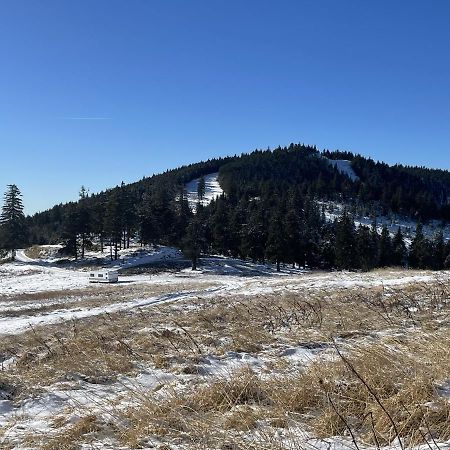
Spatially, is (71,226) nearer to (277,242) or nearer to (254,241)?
(254,241)

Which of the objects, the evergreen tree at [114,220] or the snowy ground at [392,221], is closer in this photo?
the evergreen tree at [114,220]

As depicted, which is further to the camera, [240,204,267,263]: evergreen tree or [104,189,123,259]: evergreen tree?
[240,204,267,263]: evergreen tree

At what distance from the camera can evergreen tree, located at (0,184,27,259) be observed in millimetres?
70500

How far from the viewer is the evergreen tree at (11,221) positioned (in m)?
70.5

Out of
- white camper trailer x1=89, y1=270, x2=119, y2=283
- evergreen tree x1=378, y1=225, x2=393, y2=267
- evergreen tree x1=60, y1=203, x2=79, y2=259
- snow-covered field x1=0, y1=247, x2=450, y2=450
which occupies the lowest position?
white camper trailer x1=89, y1=270, x2=119, y2=283

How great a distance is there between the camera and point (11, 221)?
7100 centimetres

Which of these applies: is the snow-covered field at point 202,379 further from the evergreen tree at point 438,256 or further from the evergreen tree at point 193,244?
the evergreen tree at point 438,256

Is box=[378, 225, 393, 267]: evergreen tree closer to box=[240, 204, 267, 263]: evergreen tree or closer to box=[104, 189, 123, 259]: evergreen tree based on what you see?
box=[240, 204, 267, 263]: evergreen tree

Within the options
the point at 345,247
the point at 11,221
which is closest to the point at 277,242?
the point at 345,247

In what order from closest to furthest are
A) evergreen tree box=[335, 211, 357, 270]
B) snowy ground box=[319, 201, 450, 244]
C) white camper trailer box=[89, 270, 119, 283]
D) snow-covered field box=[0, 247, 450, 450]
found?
snow-covered field box=[0, 247, 450, 450], white camper trailer box=[89, 270, 119, 283], evergreen tree box=[335, 211, 357, 270], snowy ground box=[319, 201, 450, 244]

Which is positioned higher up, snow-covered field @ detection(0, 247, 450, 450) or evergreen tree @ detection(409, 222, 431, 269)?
snow-covered field @ detection(0, 247, 450, 450)

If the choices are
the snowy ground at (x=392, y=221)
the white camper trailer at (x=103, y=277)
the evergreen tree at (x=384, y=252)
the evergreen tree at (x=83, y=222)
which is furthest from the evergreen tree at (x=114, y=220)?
the snowy ground at (x=392, y=221)

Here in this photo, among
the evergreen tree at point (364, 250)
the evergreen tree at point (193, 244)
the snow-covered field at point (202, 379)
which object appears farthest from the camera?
the evergreen tree at point (364, 250)

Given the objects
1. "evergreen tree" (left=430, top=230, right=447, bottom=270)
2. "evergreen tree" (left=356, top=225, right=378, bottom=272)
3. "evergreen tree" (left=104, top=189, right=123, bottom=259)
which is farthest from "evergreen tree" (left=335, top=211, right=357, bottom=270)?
"evergreen tree" (left=104, top=189, right=123, bottom=259)
